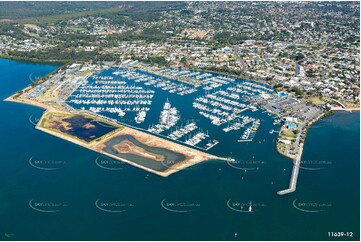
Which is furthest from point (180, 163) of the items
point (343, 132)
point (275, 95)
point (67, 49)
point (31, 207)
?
point (67, 49)

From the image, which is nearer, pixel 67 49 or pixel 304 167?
pixel 304 167

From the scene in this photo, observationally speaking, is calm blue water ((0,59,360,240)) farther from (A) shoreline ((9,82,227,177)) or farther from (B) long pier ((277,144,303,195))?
(A) shoreline ((9,82,227,177))

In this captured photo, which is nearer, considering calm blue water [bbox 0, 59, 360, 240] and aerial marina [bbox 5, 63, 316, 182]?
calm blue water [bbox 0, 59, 360, 240]

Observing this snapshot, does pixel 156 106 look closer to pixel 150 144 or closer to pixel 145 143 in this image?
pixel 145 143

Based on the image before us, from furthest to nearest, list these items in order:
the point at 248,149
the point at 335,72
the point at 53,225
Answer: the point at 335,72 → the point at 248,149 → the point at 53,225

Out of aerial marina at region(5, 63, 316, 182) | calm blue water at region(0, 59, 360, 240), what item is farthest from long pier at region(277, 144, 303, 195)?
aerial marina at region(5, 63, 316, 182)

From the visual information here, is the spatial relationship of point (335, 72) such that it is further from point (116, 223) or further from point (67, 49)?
point (67, 49)
